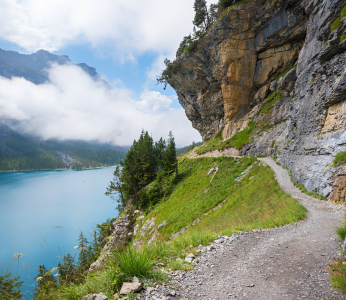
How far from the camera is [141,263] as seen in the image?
3883 millimetres

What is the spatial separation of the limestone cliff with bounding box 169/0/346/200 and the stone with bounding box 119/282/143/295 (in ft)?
42.6

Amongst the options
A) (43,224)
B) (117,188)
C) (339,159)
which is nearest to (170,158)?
(117,188)

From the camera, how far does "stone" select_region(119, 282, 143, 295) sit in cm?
337

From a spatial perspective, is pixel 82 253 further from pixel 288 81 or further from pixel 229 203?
pixel 288 81

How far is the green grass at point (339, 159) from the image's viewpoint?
36.1 ft

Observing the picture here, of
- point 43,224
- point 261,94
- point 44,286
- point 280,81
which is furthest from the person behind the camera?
point 43,224

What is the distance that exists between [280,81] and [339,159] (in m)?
31.0

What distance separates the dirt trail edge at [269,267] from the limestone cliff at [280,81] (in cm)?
687

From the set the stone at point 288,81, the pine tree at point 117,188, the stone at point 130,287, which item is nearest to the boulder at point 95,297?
the stone at point 130,287

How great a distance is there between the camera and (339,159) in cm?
1126

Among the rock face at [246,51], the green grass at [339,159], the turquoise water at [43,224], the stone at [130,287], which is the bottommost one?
the turquoise water at [43,224]

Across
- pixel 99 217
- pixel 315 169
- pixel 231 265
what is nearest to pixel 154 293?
pixel 231 265

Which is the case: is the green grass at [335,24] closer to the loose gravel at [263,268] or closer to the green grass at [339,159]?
the green grass at [339,159]

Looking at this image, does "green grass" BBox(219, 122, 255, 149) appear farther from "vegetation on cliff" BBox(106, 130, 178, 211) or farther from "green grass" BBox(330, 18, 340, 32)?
"green grass" BBox(330, 18, 340, 32)
